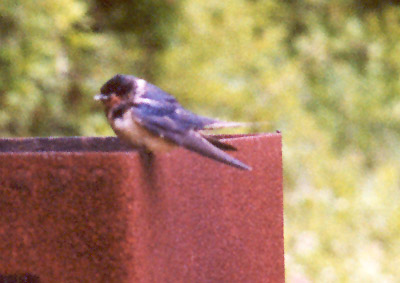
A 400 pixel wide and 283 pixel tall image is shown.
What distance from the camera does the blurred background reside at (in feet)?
16.0

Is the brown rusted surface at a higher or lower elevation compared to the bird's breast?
lower

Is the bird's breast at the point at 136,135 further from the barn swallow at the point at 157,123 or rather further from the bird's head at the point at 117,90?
the bird's head at the point at 117,90

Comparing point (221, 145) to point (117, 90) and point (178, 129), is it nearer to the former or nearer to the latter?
point (178, 129)

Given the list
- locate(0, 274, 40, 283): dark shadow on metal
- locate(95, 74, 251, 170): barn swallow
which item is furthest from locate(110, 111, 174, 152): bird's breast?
locate(0, 274, 40, 283): dark shadow on metal

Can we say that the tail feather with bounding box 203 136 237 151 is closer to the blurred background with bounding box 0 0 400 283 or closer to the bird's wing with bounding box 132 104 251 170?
the bird's wing with bounding box 132 104 251 170

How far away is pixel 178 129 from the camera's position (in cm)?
240

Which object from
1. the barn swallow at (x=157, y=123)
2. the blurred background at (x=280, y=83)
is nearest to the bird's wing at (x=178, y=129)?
the barn swallow at (x=157, y=123)

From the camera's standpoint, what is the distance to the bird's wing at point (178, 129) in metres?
2.26

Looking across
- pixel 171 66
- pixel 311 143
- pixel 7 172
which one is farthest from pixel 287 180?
pixel 7 172

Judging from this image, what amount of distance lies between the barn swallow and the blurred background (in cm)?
188

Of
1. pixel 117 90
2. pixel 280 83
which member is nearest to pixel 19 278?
pixel 117 90

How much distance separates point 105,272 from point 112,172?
24cm

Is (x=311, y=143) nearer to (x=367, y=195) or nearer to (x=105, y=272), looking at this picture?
(x=367, y=195)

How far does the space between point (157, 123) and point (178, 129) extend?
7 centimetres
